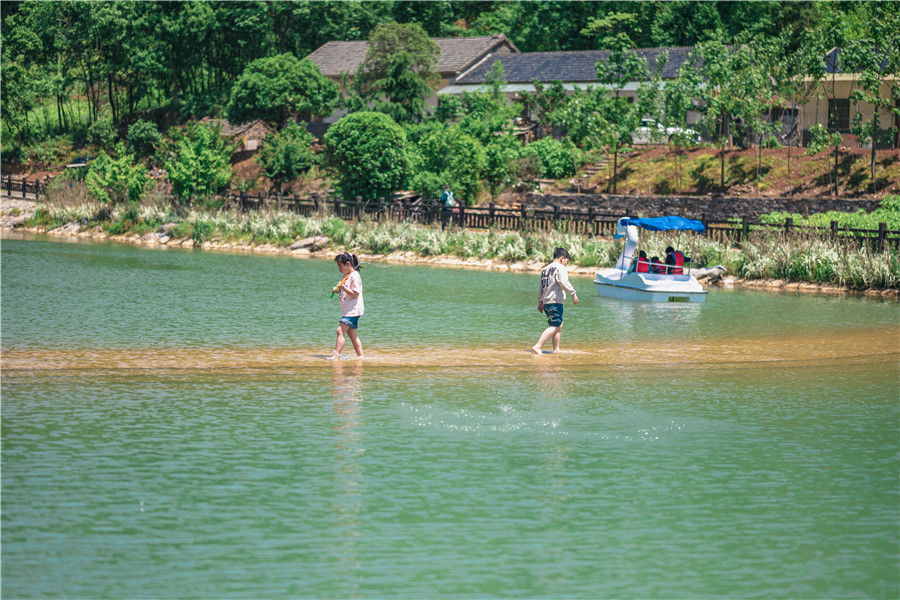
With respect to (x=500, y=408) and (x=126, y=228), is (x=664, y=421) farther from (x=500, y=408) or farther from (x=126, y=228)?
(x=126, y=228)

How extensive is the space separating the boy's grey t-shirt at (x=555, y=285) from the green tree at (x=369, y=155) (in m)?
29.7

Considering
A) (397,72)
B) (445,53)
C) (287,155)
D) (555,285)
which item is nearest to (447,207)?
(287,155)

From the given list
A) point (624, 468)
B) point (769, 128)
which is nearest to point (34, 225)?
point (769, 128)

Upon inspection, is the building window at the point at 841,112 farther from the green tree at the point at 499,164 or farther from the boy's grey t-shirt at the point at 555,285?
the boy's grey t-shirt at the point at 555,285

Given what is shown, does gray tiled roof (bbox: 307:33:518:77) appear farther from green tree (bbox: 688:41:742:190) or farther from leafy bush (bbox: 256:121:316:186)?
green tree (bbox: 688:41:742:190)

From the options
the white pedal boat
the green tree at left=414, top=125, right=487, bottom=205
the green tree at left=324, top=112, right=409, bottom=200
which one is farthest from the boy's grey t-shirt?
the green tree at left=324, top=112, right=409, bottom=200

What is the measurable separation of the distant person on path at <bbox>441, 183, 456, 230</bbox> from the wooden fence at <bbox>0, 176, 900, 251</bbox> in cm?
10

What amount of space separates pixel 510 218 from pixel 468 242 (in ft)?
9.96

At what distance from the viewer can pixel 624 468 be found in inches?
456

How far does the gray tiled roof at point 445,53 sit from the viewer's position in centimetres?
7162

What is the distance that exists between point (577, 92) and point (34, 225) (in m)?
29.7

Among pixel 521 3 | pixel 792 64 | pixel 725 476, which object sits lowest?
pixel 725 476

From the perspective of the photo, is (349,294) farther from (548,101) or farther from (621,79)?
(548,101)

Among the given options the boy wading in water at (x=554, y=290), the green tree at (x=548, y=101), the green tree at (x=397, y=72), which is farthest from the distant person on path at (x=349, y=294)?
the green tree at (x=548, y=101)
